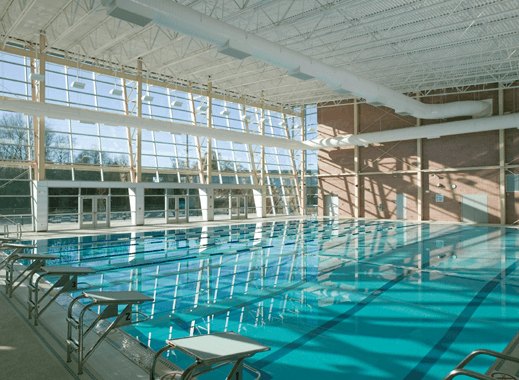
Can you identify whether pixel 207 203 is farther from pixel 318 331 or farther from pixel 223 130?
pixel 318 331

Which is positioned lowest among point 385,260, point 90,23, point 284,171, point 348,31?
point 385,260

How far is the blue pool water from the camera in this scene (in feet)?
15.0

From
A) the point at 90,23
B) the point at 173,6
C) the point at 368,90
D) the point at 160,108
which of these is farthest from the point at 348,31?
the point at 160,108

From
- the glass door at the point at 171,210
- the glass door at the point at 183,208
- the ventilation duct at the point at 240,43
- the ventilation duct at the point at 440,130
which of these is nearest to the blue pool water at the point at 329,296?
the ventilation duct at the point at 240,43

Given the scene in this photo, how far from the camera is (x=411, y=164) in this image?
990 inches

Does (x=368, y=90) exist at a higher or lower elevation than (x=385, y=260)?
higher

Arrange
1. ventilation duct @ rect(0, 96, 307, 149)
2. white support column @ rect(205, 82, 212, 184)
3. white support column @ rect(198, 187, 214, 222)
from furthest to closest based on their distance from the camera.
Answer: white support column @ rect(198, 187, 214, 222), white support column @ rect(205, 82, 212, 184), ventilation duct @ rect(0, 96, 307, 149)

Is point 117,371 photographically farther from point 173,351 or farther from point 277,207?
point 277,207

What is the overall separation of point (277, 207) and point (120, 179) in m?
13.0

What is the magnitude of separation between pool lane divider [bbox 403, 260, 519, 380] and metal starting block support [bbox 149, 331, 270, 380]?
2.11m

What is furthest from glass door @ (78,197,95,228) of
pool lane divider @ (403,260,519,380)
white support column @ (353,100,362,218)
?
pool lane divider @ (403,260,519,380)

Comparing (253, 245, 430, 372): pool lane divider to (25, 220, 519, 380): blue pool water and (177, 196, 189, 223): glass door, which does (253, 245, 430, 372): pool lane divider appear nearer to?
(25, 220, 519, 380): blue pool water

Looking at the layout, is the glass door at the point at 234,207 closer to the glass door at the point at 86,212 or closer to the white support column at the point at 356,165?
the white support column at the point at 356,165

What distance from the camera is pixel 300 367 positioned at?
4262mm
